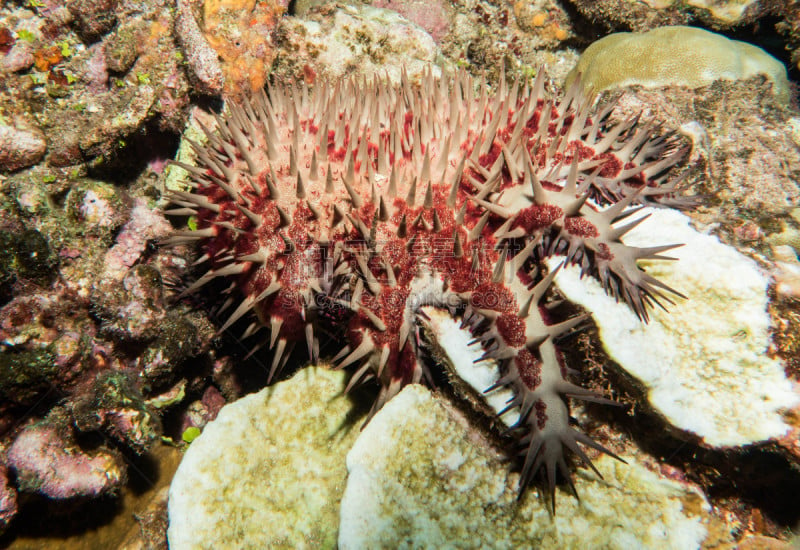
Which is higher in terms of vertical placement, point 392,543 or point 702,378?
point 702,378

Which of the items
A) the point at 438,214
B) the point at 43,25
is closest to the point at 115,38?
the point at 43,25

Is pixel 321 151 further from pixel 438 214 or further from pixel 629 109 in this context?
pixel 629 109

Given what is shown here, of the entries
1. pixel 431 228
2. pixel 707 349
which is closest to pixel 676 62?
pixel 707 349

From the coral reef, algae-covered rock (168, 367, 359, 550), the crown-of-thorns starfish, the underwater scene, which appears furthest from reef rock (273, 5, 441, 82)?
the coral reef

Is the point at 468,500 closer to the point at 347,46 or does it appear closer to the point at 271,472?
the point at 271,472

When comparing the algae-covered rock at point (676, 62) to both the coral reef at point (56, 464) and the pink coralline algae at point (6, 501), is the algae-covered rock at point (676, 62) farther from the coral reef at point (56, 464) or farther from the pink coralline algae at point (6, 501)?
the pink coralline algae at point (6, 501)
